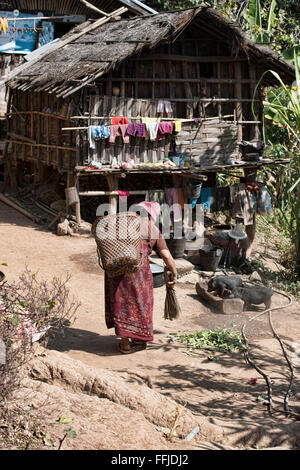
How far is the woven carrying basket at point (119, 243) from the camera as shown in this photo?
6041 millimetres

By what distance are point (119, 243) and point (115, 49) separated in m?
7.46

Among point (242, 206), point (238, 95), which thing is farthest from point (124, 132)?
point (238, 95)

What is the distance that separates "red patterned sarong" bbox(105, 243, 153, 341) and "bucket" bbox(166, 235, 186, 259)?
17.1ft

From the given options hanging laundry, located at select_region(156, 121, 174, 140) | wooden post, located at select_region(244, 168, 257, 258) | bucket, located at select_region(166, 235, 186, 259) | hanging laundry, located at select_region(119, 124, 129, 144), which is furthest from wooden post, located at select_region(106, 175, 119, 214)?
wooden post, located at select_region(244, 168, 257, 258)

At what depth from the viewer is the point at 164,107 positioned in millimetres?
13227

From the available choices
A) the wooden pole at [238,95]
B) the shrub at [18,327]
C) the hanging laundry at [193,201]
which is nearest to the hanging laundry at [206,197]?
the hanging laundry at [193,201]

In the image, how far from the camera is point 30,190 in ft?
51.2

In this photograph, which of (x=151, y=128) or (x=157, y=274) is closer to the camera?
(x=157, y=274)

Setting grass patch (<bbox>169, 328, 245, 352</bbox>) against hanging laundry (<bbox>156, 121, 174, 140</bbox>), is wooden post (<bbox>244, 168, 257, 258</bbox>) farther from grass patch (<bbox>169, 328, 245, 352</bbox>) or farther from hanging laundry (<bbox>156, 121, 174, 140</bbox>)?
grass patch (<bbox>169, 328, 245, 352</bbox>)

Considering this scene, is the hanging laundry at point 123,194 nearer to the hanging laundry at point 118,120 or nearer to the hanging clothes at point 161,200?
the hanging clothes at point 161,200

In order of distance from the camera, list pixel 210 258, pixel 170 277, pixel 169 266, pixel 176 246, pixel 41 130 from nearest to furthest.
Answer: pixel 169 266, pixel 170 277, pixel 210 258, pixel 176 246, pixel 41 130

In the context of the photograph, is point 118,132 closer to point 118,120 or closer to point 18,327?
point 118,120
